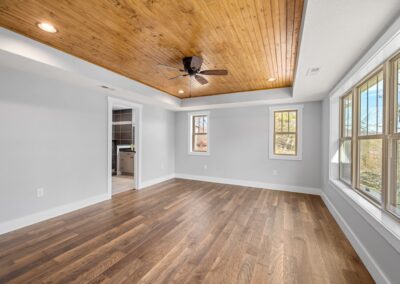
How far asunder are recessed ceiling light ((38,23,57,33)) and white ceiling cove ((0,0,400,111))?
40 centimetres

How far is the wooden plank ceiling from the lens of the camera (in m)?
1.67

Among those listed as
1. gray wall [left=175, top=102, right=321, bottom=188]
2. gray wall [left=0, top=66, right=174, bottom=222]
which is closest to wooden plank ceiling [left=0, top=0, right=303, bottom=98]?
gray wall [left=0, top=66, right=174, bottom=222]

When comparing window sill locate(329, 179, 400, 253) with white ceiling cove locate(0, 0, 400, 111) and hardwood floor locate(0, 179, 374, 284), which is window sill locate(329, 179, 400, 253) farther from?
white ceiling cove locate(0, 0, 400, 111)

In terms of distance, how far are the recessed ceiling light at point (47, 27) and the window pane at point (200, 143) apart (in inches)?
173

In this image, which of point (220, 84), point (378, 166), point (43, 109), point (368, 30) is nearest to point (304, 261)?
point (378, 166)

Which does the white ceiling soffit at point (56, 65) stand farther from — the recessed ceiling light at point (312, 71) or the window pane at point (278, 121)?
the window pane at point (278, 121)

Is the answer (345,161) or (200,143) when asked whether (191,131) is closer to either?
(200,143)

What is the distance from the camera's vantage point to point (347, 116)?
301 centimetres

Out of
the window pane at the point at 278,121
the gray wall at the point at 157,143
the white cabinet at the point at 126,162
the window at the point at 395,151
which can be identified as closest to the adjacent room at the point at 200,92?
the window at the point at 395,151

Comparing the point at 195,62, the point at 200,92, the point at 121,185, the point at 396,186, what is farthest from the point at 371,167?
the point at 121,185

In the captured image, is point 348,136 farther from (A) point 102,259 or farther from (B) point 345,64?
(A) point 102,259

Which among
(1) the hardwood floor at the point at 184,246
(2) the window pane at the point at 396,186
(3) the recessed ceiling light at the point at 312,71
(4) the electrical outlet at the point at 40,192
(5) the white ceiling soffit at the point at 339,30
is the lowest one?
(1) the hardwood floor at the point at 184,246

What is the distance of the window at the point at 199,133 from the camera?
582cm

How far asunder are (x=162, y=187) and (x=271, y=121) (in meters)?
3.54
